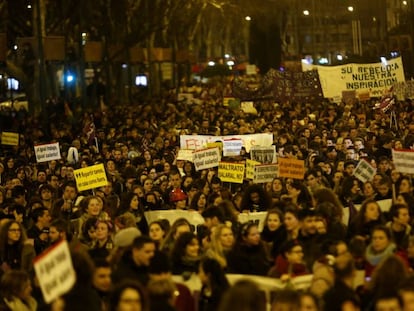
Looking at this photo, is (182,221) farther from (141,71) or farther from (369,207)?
(141,71)

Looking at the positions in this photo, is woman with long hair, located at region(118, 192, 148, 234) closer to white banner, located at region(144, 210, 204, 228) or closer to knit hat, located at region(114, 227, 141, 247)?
white banner, located at region(144, 210, 204, 228)

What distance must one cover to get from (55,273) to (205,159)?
35.3ft

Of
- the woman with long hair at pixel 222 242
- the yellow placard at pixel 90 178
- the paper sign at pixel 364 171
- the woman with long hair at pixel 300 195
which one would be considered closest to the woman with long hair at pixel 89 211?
the woman with long hair at pixel 300 195

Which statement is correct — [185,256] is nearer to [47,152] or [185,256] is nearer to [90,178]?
[90,178]

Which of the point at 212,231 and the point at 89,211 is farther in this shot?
the point at 89,211

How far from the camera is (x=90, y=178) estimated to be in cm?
1576

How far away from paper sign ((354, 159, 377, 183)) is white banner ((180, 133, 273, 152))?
22.7 ft

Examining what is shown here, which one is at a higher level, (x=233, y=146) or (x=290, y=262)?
(x=233, y=146)

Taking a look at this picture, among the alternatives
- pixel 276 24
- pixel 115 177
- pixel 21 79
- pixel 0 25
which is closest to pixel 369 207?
pixel 115 177

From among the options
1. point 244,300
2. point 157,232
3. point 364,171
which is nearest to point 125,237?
point 157,232

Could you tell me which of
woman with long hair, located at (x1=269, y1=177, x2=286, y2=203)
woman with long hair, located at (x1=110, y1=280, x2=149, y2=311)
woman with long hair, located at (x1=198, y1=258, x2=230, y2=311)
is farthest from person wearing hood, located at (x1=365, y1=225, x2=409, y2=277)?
woman with long hair, located at (x1=269, y1=177, x2=286, y2=203)

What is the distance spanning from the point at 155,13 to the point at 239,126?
21.9 m

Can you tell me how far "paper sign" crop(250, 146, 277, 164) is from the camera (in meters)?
18.6

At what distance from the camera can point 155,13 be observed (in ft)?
158
